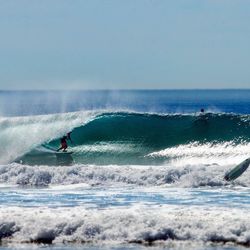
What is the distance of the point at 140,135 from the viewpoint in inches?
1400

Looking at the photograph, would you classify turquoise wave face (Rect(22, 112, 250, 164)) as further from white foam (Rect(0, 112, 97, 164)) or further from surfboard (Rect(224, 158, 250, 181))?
surfboard (Rect(224, 158, 250, 181))

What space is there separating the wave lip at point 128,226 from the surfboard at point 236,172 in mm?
6347

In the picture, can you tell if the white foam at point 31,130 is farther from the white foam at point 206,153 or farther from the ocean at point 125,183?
the white foam at point 206,153

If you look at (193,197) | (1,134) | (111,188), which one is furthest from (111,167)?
(1,134)

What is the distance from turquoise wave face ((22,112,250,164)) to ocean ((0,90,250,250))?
4cm

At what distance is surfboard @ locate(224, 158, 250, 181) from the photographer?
2622cm

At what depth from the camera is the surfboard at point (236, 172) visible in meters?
26.2

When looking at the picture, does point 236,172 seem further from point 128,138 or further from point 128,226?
point 128,138

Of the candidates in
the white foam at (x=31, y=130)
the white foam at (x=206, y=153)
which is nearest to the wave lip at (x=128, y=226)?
the white foam at (x=206, y=153)

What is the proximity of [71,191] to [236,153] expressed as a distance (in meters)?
8.54

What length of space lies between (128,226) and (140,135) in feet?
55.9

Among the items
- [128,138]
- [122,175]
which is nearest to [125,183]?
[122,175]

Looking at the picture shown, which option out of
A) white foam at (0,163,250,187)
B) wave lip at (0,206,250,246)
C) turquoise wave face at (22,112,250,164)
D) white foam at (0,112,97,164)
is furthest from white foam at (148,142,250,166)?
wave lip at (0,206,250,246)

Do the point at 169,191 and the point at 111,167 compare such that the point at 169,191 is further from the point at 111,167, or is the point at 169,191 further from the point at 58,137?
the point at 58,137
